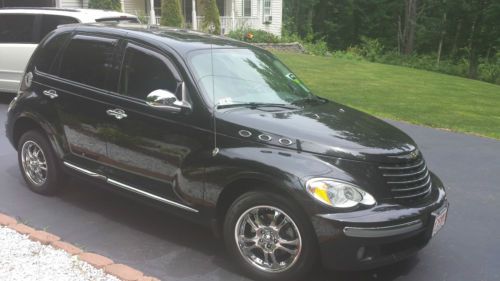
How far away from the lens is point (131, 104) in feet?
15.7

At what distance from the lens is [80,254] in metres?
4.16

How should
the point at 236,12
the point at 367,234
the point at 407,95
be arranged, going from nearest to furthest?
the point at 367,234 < the point at 407,95 < the point at 236,12

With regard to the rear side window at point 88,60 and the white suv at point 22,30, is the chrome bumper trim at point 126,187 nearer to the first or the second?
the rear side window at point 88,60

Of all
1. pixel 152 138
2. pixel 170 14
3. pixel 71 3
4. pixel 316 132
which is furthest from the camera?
pixel 71 3

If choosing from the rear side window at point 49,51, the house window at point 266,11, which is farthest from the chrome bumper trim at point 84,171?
the house window at point 266,11

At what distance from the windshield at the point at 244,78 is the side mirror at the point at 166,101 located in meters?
0.22

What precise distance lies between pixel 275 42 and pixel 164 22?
679cm

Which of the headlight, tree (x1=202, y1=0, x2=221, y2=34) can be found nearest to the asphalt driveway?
the headlight

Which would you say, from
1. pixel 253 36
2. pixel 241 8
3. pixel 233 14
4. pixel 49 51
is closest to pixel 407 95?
pixel 49 51

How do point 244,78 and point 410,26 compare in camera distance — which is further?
point 410,26

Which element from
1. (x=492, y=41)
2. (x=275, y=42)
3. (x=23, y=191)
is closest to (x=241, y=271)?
(x=23, y=191)

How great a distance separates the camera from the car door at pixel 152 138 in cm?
437

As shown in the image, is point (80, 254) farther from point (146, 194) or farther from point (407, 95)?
point (407, 95)

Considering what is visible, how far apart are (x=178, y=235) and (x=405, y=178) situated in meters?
2.07
